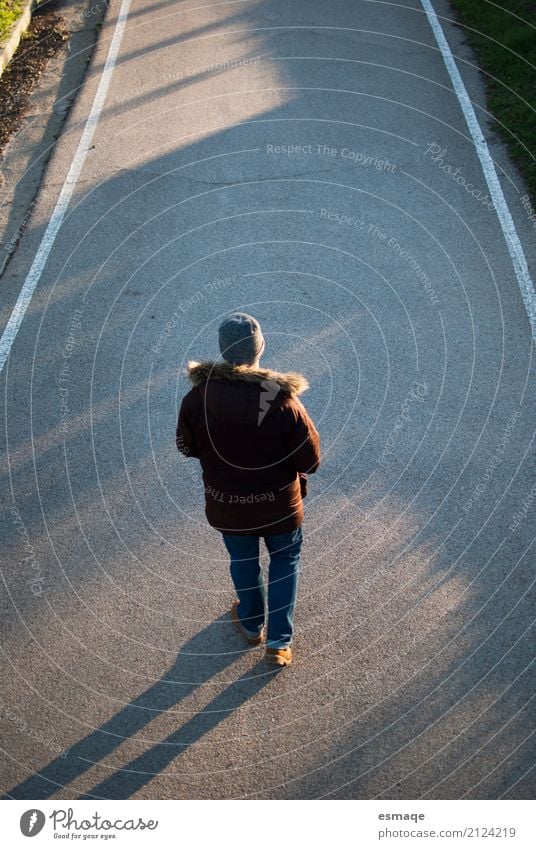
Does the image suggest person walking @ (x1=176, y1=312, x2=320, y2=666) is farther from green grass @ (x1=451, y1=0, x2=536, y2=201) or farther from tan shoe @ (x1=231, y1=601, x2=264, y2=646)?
green grass @ (x1=451, y1=0, x2=536, y2=201)

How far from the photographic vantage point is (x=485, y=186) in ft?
32.2

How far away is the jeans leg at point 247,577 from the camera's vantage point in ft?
17.1

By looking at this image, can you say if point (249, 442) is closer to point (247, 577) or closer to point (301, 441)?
point (301, 441)

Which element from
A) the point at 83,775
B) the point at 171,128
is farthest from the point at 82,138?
the point at 83,775

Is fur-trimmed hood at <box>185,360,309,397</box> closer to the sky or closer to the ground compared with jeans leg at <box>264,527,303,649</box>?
closer to the sky

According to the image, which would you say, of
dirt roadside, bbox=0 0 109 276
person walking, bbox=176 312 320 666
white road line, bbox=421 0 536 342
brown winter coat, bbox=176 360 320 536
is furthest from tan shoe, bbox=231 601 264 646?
dirt roadside, bbox=0 0 109 276

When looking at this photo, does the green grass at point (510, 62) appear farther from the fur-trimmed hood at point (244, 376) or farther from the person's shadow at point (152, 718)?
the person's shadow at point (152, 718)

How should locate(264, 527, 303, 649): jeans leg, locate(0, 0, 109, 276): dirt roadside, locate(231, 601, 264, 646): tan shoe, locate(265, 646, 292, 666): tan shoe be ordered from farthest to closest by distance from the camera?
locate(0, 0, 109, 276): dirt roadside → locate(231, 601, 264, 646): tan shoe → locate(265, 646, 292, 666): tan shoe → locate(264, 527, 303, 649): jeans leg

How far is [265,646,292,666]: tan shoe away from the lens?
5.53 m

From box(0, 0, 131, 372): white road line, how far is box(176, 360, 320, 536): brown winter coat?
11.6ft

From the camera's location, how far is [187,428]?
16.3ft

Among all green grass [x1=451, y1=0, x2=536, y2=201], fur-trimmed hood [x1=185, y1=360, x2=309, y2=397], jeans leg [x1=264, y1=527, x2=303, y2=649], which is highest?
fur-trimmed hood [x1=185, y1=360, x2=309, y2=397]

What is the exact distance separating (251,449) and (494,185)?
20.4 ft
